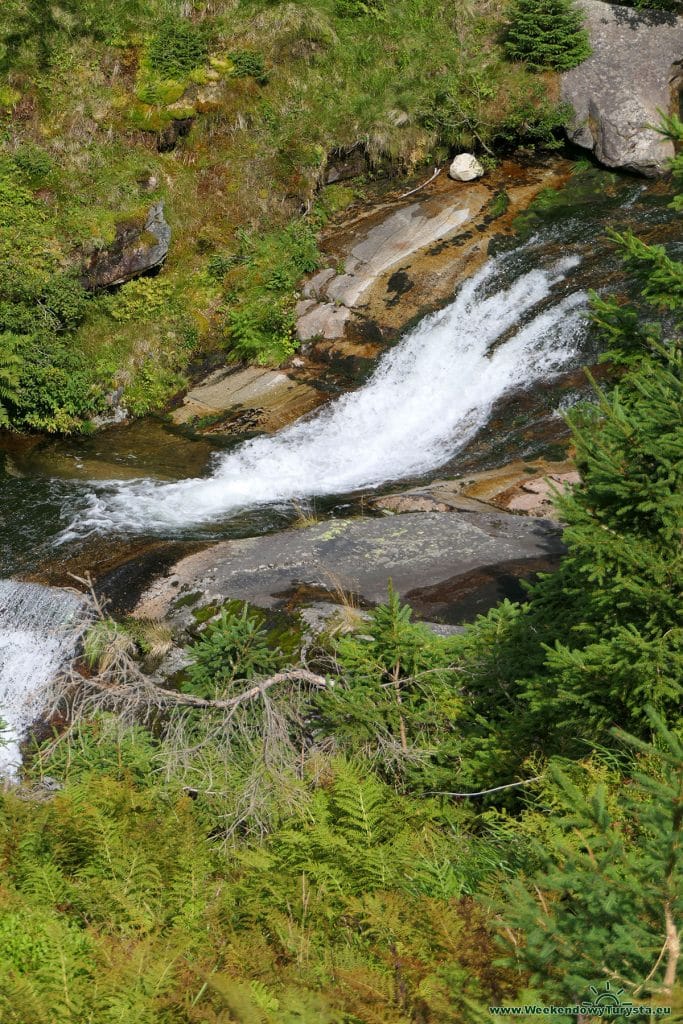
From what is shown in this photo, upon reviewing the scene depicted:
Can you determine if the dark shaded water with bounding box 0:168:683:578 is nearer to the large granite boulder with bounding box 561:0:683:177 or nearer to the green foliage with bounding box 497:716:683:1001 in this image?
the large granite boulder with bounding box 561:0:683:177

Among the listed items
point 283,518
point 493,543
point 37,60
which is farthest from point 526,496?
point 37,60

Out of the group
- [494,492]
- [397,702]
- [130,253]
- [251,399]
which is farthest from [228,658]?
[130,253]

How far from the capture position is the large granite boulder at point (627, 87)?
52.4 feet

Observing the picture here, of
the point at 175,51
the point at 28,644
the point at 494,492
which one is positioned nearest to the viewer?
the point at 28,644

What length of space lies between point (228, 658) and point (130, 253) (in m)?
10.5

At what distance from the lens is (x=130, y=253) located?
15781 mm

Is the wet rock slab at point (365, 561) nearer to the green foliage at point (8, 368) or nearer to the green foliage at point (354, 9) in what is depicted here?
the green foliage at point (8, 368)

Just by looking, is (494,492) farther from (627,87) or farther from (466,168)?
(627,87)

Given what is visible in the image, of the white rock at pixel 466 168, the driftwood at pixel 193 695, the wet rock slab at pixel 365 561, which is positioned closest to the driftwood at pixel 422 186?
the white rock at pixel 466 168

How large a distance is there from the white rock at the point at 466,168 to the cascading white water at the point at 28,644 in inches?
453

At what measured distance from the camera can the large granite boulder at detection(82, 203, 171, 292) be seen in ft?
50.8

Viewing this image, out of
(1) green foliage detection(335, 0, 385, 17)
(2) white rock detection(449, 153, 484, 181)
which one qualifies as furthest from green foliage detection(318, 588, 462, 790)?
(1) green foliage detection(335, 0, 385, 17)

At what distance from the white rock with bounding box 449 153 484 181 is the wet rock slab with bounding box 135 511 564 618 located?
939 cm

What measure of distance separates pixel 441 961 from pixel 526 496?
7297 millimetres
